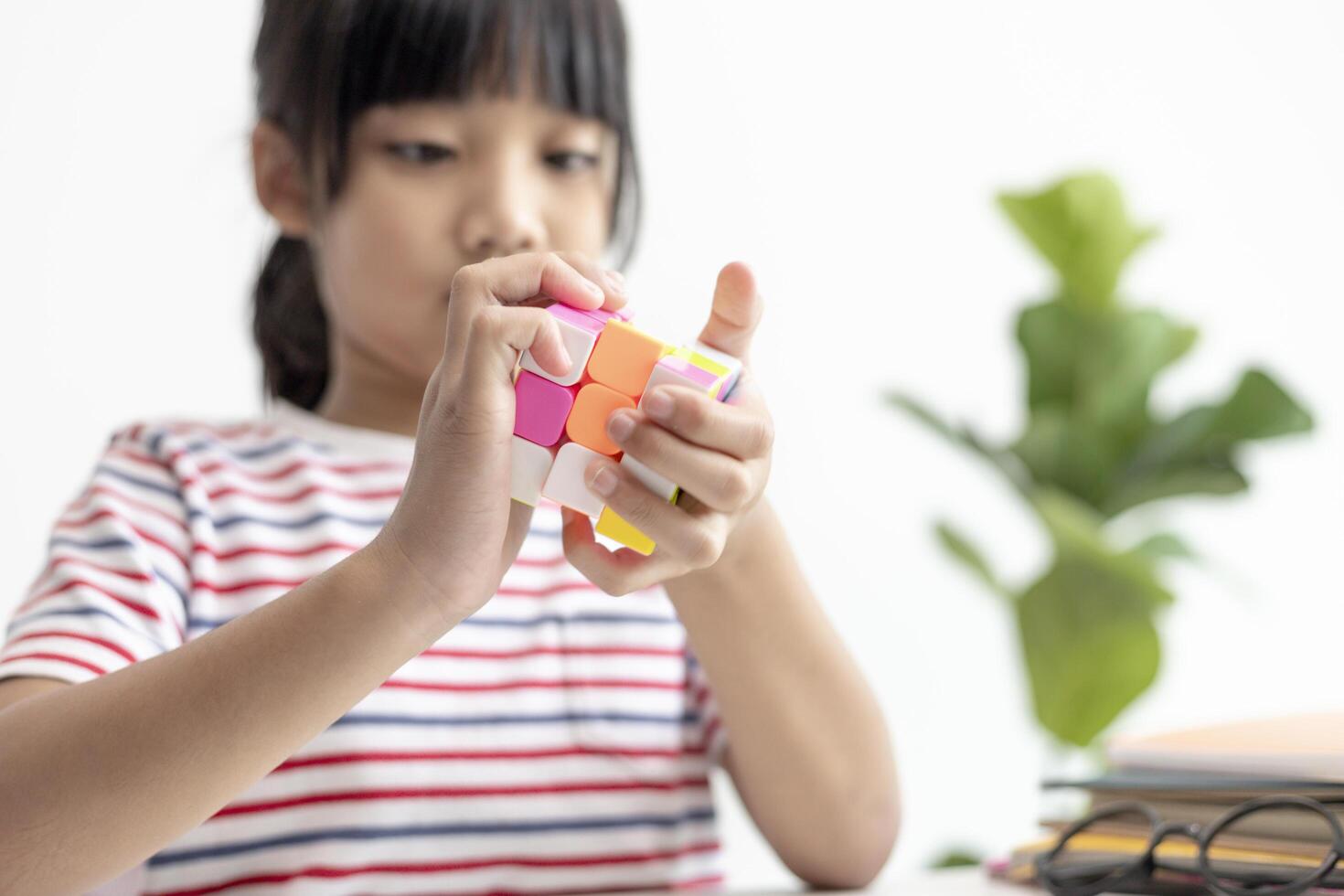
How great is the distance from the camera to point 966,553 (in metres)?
1.65

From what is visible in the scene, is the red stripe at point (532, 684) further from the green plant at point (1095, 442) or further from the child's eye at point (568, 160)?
the green plant at point (1095, 442)

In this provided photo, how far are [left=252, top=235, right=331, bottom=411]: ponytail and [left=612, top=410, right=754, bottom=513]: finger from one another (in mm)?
616

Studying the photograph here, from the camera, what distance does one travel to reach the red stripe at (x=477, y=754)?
0.76m

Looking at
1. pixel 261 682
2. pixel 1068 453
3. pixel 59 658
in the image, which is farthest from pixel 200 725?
pixel 1068 453

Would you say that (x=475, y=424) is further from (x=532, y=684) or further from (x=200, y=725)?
(x=532, y=684)

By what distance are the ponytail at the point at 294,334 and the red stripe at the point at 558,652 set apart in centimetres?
30

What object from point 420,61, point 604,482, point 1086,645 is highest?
point 420,61

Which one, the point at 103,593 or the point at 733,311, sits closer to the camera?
the point at 733,311

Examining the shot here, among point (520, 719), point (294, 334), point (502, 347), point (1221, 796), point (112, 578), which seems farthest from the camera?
point (294, 334)

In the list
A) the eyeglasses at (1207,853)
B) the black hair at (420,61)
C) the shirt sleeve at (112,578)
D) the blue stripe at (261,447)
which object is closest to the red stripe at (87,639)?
the shirt sleeve at (112,578)

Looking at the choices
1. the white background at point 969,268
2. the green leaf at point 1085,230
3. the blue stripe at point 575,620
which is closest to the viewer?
the blue stripe at point 575,620

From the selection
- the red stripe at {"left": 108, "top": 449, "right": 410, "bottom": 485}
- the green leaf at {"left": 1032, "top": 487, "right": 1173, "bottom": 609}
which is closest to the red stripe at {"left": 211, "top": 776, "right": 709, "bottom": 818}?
the red stripe at {"left": 108, "top": 449, "right": 410, "bottom": 485}

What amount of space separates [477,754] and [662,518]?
37cm

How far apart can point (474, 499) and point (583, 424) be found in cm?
Result: 5
